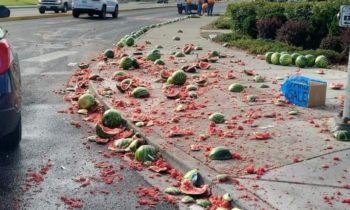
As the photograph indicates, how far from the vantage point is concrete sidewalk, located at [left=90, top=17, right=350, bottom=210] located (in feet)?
16.8

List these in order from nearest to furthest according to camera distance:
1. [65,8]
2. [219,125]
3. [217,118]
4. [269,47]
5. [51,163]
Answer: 1. [51,163]
2. [219,125]
3. [217,118]
4. [269,47]
5. [65,8]

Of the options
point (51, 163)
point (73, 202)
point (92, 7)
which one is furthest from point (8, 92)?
point (92, 7)

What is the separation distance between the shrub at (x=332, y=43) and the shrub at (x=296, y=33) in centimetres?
94

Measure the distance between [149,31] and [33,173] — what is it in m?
17.2

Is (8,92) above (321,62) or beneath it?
above

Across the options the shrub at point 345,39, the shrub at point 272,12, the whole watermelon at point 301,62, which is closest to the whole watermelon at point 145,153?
the whole watermelon at point 301,62

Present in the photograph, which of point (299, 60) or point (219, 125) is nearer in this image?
point (219, 125)

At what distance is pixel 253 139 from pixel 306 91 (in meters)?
1.77

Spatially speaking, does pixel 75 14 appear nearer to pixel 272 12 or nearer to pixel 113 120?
pixel 272 12

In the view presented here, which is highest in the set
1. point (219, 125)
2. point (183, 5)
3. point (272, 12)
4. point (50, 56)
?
point (272, 12)

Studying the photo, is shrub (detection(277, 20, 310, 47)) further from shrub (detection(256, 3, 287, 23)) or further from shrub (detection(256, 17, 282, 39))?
shrub (detection(256, 3, 287, 23))

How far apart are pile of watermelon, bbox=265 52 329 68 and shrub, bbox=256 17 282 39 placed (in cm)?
358

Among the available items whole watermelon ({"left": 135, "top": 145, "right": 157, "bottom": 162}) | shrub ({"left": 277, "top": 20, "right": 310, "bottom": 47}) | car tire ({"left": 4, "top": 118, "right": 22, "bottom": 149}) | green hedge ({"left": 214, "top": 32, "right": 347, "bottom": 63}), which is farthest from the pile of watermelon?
car tire ({"left": 4, "top": 118, "right": 22, "bottom": 149})

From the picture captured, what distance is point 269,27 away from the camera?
1616 cm
